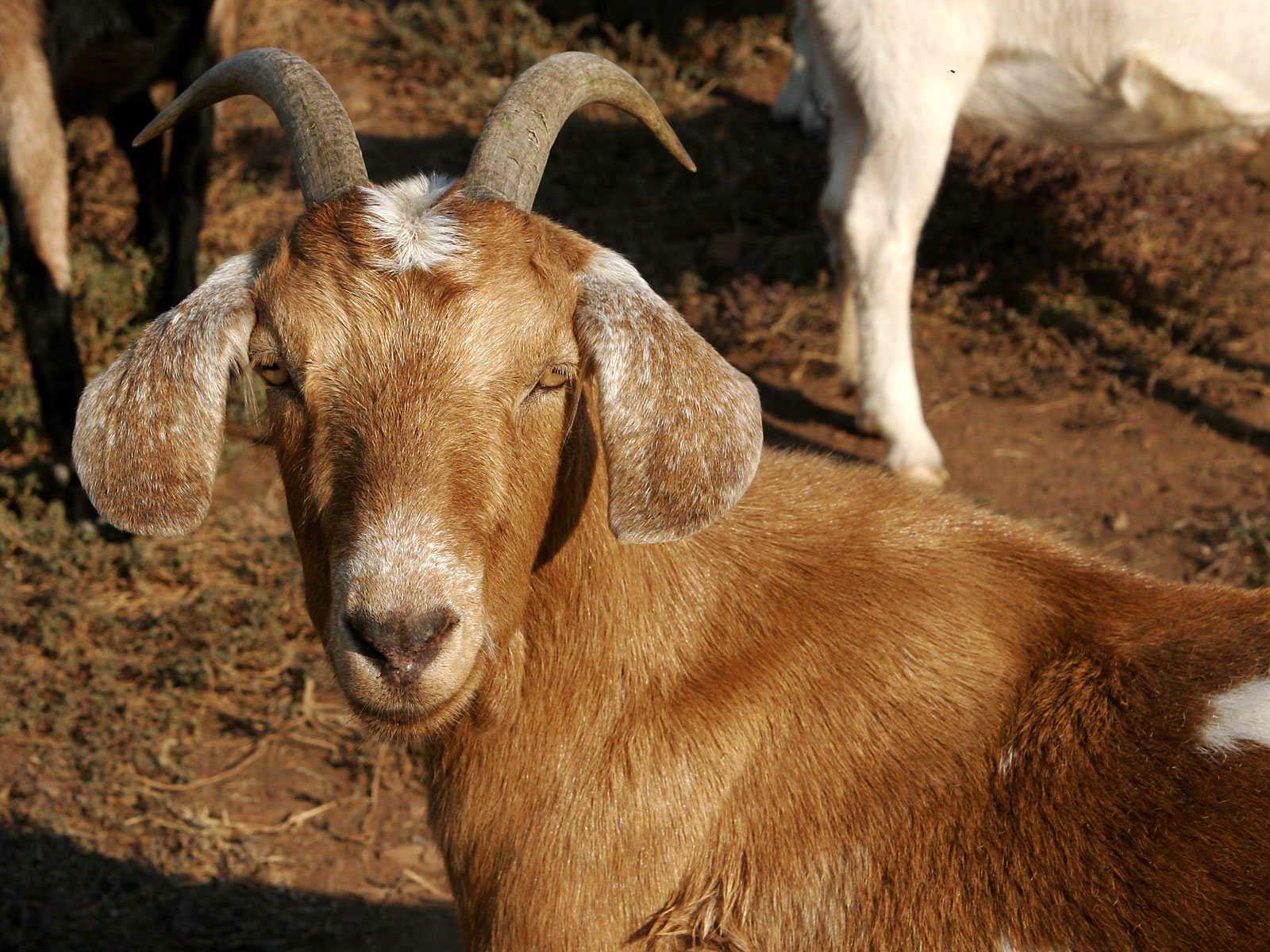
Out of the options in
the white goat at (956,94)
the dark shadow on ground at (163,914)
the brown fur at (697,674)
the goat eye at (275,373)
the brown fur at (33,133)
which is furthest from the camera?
the brown fur at (33,133)

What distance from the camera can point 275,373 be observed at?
2299mm

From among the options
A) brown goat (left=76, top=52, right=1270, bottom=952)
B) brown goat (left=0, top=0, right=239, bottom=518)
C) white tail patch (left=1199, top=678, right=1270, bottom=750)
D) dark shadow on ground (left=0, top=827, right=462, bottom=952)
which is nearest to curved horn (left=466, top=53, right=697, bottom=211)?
brown goat (left=76, top=52, right=1270, bottom=952)

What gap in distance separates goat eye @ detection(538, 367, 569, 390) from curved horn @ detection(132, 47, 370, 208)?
0.52 meters

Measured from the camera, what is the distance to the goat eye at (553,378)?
2297mm

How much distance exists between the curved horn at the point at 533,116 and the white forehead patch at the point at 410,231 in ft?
0.46

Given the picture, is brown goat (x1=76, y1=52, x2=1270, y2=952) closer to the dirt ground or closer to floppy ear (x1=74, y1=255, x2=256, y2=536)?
floppy ear (x1=74, y1=255, x2=256, y2=536)

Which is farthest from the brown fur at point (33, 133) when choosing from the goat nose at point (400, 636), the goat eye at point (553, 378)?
the goat nose at point (400, 636)

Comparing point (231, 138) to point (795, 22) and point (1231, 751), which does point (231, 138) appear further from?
point (1231, 751)

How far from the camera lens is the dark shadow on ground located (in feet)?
11.1

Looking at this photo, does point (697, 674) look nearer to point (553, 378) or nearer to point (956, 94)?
point (553, 378)

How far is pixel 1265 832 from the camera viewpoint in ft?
6.95

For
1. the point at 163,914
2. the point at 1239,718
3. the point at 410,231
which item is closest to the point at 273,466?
the point at 163,914

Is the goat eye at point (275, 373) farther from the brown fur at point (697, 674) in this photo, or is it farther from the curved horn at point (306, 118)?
the curved horn at point (306, 118)

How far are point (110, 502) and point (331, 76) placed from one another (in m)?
6.51
